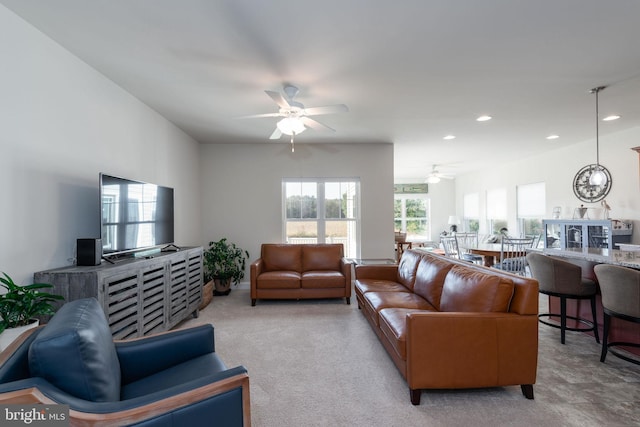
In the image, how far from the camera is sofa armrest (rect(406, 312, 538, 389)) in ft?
6.62

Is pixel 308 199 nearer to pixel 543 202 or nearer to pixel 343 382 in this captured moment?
pixel 343 382

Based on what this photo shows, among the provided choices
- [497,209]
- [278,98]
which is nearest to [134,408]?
[278,98]

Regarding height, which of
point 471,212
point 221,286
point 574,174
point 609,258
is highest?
point 574,174

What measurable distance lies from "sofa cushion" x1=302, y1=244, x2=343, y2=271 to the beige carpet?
1446 mm

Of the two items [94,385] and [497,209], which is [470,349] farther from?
[497,209]

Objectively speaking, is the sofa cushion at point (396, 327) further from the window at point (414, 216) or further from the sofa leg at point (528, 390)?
the window at point (414, 216)

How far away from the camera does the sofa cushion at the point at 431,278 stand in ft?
9.27

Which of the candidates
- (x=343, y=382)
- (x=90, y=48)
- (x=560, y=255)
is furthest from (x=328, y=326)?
(x=90, y=48)

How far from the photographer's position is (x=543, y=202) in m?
6.24

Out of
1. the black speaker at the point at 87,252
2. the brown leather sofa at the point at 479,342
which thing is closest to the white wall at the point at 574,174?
the brown leather sofa at the point at 479,342

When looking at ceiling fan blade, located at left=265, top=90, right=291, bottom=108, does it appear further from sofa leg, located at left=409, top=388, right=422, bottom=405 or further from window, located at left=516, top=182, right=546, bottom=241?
window, located at left=516, top=182, right=546, bottom=241

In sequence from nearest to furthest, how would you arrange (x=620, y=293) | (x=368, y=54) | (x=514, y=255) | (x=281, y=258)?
(x=620, y=293), (x=368, y=54), (x=281, y=258), (x=514, y=255)

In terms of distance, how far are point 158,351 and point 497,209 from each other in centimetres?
814

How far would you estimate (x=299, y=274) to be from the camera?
181 inches
